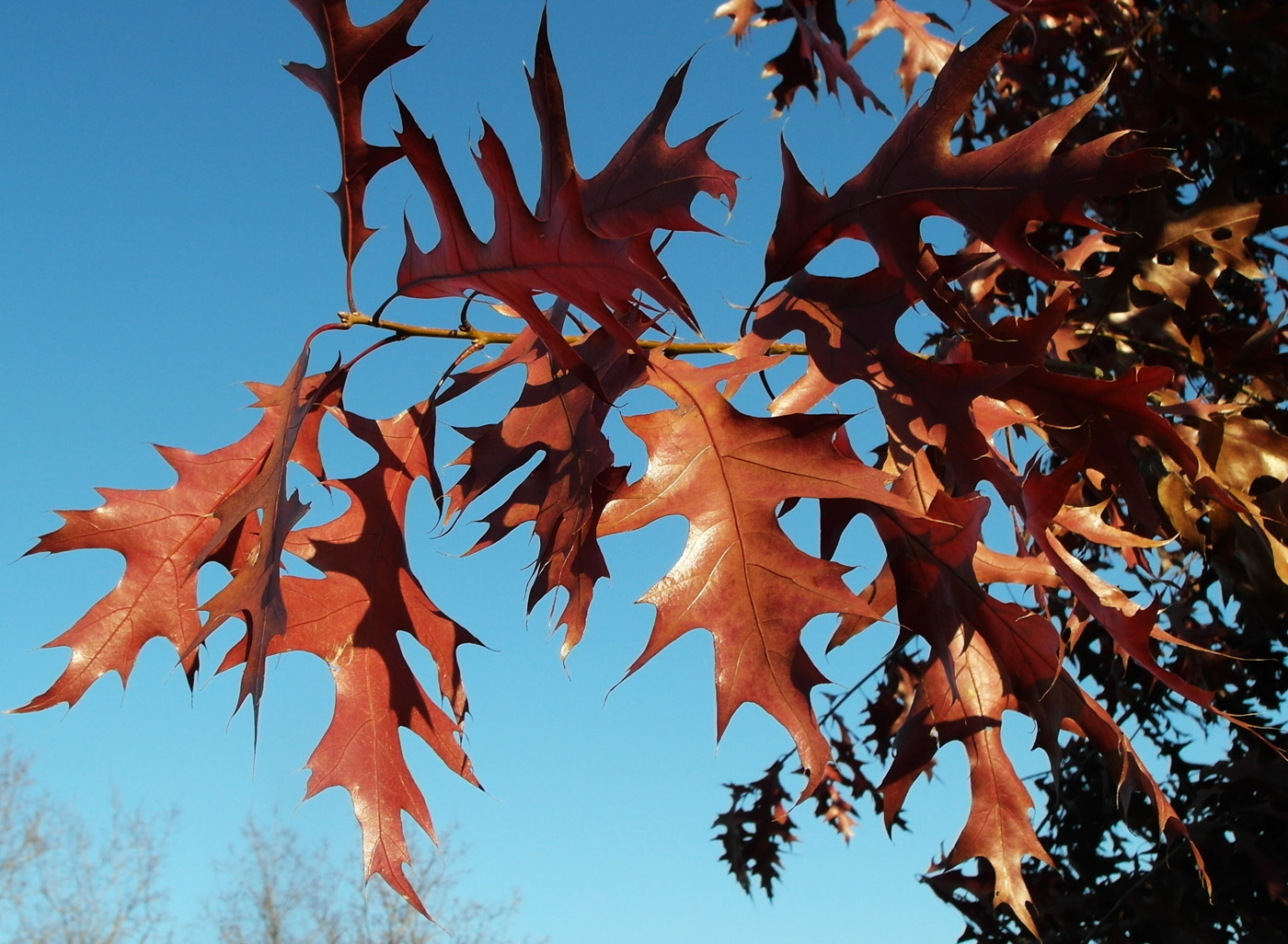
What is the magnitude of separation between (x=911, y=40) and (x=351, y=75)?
226 cm

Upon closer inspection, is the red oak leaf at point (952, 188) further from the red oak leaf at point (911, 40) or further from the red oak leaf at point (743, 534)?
the red oak leaf at point (911, 40)

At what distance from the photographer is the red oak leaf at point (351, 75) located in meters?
1.25

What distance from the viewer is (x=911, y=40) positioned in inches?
124

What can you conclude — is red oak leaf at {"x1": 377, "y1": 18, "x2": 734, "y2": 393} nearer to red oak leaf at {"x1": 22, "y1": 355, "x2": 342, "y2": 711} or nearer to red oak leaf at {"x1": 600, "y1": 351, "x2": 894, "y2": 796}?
red oak leaf at {"x1": 600, "y1": 351, "x2": 894, "y2": 796}

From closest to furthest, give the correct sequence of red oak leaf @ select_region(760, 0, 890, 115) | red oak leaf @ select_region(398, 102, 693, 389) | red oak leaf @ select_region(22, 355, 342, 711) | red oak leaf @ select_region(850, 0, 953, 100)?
red oak leaf @ select_region(398, 102, 693, 389)
red oak leaf @ select_region(22, 355, 342, 711)
red oak leaf @ select_region(760, 0, 890, 115)
red oak leaf @ select_region(850, 0, 953, 100)

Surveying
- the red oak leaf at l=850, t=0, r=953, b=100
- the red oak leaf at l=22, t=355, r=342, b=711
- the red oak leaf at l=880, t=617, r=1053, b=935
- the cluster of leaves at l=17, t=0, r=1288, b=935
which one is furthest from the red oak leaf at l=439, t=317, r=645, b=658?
the red oak leaf at l=850, t=0, r=953, b=100

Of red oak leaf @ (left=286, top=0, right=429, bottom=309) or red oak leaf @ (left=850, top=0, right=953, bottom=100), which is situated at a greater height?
red oak leaf @ (left=850, top=0, right=953, bottom=100)

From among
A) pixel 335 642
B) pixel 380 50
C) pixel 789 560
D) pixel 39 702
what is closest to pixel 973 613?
pixel 789 560

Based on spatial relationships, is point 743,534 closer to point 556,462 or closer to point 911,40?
point 556,462

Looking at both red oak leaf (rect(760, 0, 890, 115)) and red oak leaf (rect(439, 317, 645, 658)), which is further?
red oak leaf (rect(760, 0, 890, 115))

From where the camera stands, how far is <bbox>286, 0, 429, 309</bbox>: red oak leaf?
1.25 meters

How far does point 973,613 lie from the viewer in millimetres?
1401

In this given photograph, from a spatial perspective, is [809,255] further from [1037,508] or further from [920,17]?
[920,17]

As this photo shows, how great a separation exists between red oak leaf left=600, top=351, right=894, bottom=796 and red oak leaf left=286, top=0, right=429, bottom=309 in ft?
1.37
